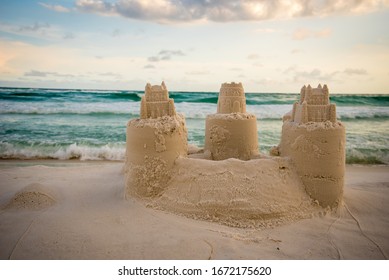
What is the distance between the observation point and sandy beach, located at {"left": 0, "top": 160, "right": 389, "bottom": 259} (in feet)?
11.7

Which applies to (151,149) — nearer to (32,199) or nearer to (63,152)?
(32,199)

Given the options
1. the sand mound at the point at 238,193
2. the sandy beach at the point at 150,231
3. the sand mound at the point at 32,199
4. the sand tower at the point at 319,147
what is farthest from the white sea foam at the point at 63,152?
the sand tower at the point at 319,147

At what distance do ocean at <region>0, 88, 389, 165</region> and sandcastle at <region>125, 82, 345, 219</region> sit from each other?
→ 5.29 meters

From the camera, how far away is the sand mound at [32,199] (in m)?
4.64

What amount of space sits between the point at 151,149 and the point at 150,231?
1219 millimetres

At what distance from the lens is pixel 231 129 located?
534 centimetres

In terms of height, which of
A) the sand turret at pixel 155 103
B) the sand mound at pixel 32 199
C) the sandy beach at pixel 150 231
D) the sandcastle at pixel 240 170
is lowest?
the sandy beach at pixel 150 231

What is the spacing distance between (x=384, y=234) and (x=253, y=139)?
7.60ft

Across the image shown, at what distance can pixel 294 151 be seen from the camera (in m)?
4.71

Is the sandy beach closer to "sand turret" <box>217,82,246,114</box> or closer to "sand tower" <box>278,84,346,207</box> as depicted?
"sand tower" <box>278,84,346,207</box>

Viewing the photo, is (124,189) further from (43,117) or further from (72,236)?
(43,117)

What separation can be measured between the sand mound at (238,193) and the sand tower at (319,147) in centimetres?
18

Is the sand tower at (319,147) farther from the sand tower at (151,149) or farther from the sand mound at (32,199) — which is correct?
the sand mound at (32,199)

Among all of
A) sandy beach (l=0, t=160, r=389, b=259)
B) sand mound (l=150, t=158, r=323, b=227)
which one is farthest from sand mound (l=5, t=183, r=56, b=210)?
sand mound (l=150, t=158, r=323, b=227)
